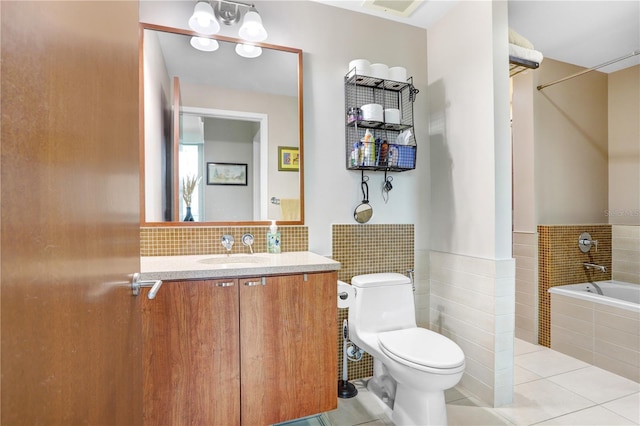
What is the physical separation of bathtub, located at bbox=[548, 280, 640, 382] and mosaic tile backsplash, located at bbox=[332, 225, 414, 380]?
4.53ft

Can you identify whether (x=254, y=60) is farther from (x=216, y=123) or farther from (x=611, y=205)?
(x=611, y=205)

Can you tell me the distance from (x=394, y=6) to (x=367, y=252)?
1.68 m

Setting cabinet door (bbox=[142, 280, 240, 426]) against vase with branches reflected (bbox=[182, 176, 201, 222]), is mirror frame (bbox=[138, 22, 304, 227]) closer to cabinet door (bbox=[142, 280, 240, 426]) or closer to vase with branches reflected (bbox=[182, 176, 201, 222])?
vase with branches reflected (bbox=[182, 176, 201, 222])

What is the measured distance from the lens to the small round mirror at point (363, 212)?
6.98ft

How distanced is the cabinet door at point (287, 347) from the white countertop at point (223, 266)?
1.7 inches

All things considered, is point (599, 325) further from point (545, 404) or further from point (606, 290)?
point (545, 404)

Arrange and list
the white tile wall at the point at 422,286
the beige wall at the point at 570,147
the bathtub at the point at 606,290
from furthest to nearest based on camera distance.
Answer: the beige wall at the point at 570,147 → the bathtub at the point at 606,290 → the white tile wall at the point at 422,286

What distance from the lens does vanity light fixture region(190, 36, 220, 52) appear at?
5.97 ft

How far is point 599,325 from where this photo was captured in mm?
2291

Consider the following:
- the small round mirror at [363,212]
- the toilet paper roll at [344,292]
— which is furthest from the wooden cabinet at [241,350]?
the small round mirror at [363,212]

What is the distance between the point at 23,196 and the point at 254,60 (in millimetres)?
1787

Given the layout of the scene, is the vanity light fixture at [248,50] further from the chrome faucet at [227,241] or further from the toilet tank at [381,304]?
the toilet tank at [381,304]

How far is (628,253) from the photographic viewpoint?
9.22 feet

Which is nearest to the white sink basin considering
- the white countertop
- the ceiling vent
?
the white countertop
